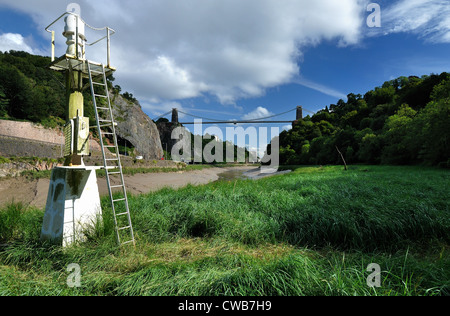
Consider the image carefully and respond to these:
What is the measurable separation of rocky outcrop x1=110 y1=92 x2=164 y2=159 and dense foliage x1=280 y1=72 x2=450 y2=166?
38.7 metres

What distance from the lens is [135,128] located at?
64.1 meters

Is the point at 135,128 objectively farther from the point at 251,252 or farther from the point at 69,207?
the point at 251,252

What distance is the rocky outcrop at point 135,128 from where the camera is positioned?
6022 centimetres

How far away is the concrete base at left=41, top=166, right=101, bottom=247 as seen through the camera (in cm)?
407

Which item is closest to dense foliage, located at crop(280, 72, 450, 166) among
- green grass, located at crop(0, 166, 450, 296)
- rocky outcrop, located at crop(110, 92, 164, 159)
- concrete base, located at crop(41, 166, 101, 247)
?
green grass, located at crop(0, 166, 450, 296)

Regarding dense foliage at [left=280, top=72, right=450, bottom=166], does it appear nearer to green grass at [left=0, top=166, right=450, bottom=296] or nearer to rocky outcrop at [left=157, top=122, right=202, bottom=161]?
green grass at [left=0, top=166, right=450, bottom=296]

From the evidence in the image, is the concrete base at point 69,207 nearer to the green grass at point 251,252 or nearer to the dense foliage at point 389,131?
the green grass at point 251,252

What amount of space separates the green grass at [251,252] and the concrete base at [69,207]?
231mm

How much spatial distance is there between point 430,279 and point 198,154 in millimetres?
82660

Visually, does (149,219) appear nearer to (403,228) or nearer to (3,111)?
(403,228)

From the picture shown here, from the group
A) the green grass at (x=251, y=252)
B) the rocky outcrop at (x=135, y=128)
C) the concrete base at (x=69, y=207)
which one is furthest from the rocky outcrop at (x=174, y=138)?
the concrete base at (x=69, y=207)

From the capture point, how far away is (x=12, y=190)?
551 inches

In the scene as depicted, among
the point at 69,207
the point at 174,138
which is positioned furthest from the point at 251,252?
the point at 174,138
